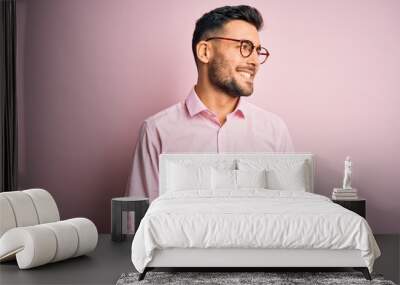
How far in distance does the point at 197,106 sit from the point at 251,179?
3.62 feet

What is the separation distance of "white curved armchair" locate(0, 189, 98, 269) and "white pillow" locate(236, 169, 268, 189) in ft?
4.79

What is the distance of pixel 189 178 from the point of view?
6270 mm

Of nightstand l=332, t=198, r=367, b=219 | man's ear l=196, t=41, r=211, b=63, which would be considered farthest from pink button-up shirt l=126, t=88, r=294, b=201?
nightstand l=332, t=198, r=367, b=219

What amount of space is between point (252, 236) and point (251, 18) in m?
3.00

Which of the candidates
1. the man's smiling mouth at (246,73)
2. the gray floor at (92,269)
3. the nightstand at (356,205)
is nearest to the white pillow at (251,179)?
the nightstand at (356,205)

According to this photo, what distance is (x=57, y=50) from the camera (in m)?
6.87

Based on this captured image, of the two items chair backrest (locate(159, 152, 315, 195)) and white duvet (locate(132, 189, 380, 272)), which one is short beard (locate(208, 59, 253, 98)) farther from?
white duvet (locate(132, 189, 380, 272))

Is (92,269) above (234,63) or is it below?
below

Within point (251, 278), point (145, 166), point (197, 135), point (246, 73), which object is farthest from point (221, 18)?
point (251, 278)

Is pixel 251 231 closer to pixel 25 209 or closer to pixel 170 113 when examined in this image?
pixel 25 209

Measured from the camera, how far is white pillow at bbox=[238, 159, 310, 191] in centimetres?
626

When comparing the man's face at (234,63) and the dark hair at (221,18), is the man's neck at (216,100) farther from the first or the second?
the dark hair at (221,18)

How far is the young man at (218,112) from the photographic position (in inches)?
267

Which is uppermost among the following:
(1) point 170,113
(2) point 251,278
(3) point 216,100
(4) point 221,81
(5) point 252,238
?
(4) point 221,81
